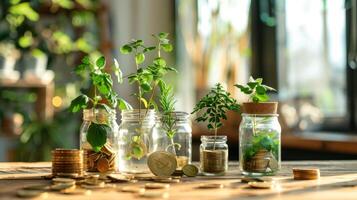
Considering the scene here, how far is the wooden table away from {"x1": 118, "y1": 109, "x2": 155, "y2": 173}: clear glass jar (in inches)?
6.3

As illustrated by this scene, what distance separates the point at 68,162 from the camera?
150 cm

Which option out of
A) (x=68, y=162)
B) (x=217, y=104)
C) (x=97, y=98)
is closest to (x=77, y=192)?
(x=68, y=162)

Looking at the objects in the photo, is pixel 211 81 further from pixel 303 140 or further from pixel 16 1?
pixel 16 1

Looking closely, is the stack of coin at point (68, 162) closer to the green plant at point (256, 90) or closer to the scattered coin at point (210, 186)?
the scattered coin at point (210, 186)

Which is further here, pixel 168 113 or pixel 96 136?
pixel 168 113

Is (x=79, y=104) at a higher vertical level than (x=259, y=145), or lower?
higher

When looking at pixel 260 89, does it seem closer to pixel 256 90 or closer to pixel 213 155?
pixel 256 90

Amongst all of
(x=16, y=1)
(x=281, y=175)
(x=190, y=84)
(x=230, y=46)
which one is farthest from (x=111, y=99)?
(x=190, y=84)

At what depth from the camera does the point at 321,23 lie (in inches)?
143

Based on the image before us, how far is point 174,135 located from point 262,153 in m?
0.25

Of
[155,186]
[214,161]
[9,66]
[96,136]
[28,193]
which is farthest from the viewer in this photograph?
[9,66]

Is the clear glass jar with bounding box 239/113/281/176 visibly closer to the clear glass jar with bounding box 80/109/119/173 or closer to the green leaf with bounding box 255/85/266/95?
the green leaf with bounding box 255/85/266/95

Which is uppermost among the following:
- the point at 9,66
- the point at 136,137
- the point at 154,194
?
the point at 9,66

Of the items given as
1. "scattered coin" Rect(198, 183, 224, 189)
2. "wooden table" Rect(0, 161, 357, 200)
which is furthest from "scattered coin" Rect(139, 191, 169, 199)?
"scattered coin" Rect(198, 183, 224, 189)
